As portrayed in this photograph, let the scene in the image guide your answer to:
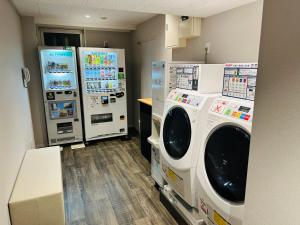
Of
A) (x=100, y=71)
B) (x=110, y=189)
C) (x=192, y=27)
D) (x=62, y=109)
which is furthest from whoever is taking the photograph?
(x=100, y=71)

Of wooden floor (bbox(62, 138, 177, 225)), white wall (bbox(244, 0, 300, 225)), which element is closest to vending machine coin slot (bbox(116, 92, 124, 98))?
wooden floor (bbox(62, 138, 177, 225))

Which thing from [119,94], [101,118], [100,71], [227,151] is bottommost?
[101,118]

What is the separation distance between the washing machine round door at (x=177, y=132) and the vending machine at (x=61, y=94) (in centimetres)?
239

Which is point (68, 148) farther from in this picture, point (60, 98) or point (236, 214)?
point (236, 214)

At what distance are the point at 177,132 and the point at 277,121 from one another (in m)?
1.31

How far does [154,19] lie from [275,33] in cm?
313

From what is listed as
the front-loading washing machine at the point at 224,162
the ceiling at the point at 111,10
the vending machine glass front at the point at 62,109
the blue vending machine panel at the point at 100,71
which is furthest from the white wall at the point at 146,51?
the front-loading washing machine at the point at 224,162

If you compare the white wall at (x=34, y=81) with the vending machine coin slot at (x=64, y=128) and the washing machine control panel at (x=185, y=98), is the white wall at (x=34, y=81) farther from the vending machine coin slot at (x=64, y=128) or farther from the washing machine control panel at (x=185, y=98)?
the washing machine control panel at (x=185, y=98)

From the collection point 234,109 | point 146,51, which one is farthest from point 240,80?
point 146,51

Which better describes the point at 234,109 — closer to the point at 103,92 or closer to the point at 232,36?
the point at 232,36

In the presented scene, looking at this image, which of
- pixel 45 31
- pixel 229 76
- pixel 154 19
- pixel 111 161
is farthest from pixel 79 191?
pixel 45 31

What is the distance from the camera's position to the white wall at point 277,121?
62cm

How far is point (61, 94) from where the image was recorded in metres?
3.70

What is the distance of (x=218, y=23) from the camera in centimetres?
225
